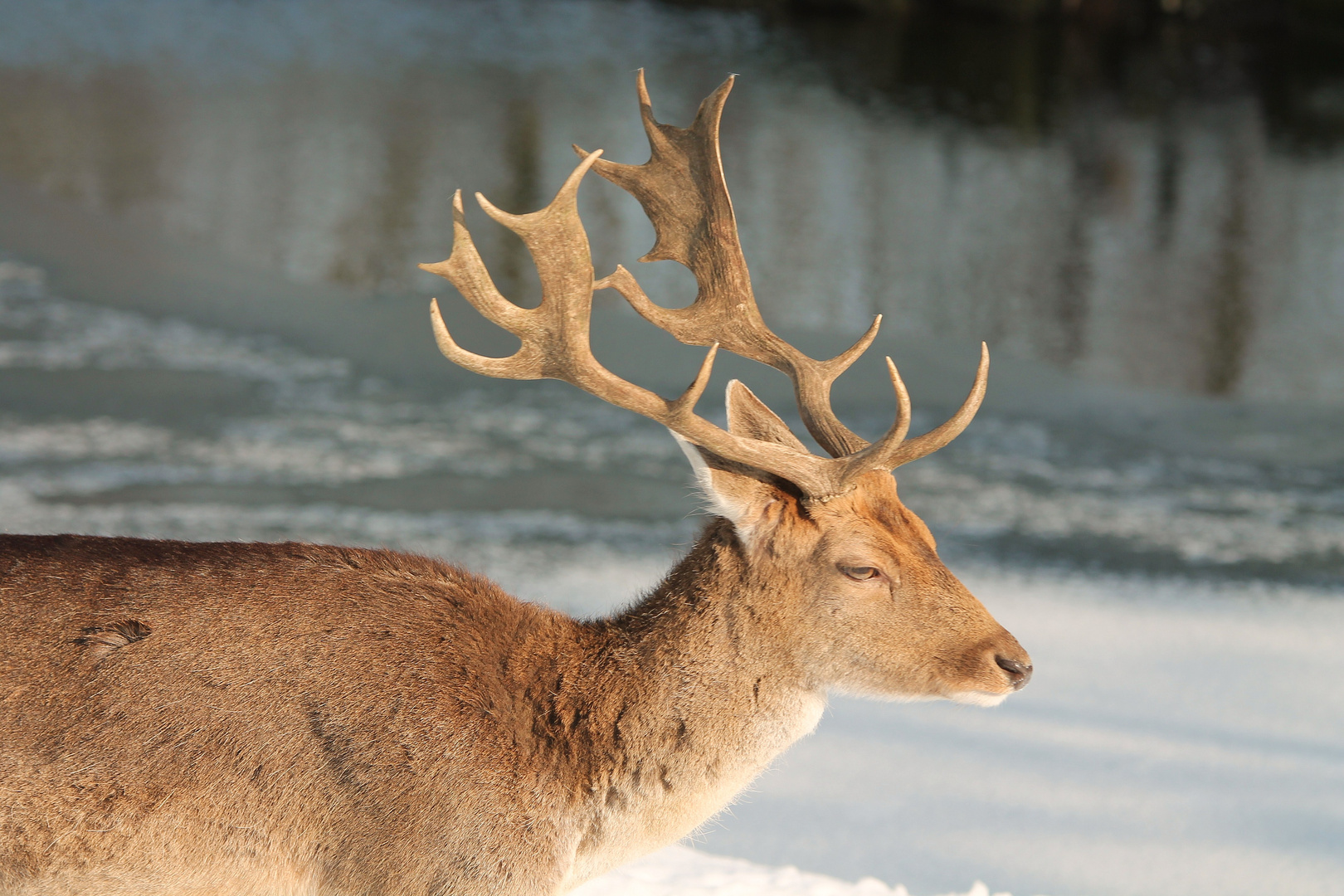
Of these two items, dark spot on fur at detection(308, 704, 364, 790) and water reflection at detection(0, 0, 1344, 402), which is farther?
water reflection at detection(0, 0, 1344, 402)

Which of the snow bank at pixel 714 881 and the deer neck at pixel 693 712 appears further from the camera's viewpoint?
the snow bank at pixel 714 881

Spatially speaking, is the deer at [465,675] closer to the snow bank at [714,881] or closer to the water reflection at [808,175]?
the snow bank at [714,881]

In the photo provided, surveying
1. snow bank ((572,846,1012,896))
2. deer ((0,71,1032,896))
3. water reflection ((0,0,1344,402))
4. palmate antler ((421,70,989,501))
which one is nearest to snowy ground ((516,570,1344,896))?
snow bank ((572,846,1012,896))

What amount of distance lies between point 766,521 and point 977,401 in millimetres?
636

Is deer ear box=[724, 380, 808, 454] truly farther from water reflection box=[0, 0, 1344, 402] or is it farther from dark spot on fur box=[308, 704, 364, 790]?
water reflection box=[0, 0, 1344, 402]

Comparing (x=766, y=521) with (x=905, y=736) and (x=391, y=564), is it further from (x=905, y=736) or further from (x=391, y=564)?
(x=905, y=736)

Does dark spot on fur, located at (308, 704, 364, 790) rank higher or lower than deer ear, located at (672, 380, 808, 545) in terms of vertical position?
lower

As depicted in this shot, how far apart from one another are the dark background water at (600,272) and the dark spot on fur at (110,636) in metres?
4.22

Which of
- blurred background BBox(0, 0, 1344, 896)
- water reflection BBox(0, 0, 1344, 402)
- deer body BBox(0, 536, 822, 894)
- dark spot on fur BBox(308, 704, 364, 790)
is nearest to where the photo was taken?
deer body BBox(0, 536, 822, 894)

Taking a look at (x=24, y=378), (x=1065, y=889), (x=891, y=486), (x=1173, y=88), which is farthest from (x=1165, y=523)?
(x=1173, y=88)

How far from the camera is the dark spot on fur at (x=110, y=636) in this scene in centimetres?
321

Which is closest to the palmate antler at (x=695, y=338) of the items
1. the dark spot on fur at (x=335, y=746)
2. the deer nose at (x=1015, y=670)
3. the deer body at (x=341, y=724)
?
the deer body at (x=341, y=724)

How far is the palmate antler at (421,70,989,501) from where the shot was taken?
3.44m

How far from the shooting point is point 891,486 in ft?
12.0
